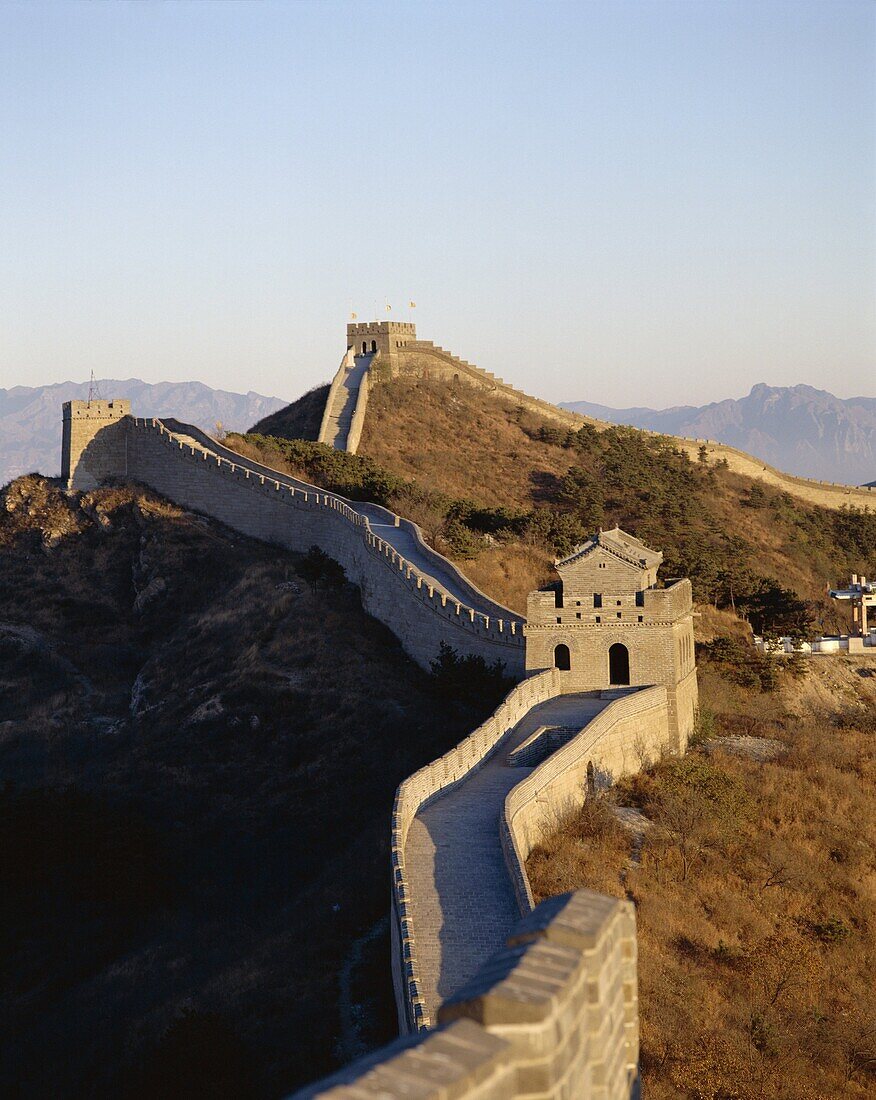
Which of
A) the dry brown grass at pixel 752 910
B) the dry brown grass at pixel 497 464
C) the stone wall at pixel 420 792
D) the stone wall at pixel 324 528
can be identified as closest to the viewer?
the stone wall at pixel 420 792

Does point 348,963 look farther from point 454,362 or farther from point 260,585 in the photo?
point 454,362

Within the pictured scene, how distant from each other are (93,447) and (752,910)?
36627 millimetres

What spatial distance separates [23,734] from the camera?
1519 inches

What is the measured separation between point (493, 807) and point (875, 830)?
945 centimetres

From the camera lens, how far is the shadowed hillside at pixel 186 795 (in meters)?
18.5

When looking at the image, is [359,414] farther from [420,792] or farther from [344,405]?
[420,792]

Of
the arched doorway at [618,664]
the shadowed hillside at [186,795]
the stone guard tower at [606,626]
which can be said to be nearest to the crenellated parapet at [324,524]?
the shadowed hillside at [186,795]

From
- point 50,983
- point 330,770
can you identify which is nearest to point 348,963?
point 50,983

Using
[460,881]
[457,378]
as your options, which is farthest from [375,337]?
[460,881]

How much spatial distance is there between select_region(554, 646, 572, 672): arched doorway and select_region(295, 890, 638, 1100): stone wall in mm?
22747

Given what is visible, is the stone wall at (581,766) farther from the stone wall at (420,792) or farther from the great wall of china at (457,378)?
the great wall of china at (457,378)

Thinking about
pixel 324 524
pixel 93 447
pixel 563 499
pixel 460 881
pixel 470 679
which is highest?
pixel 93 447

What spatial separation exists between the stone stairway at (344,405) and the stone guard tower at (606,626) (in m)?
33.0

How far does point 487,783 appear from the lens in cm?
2312
